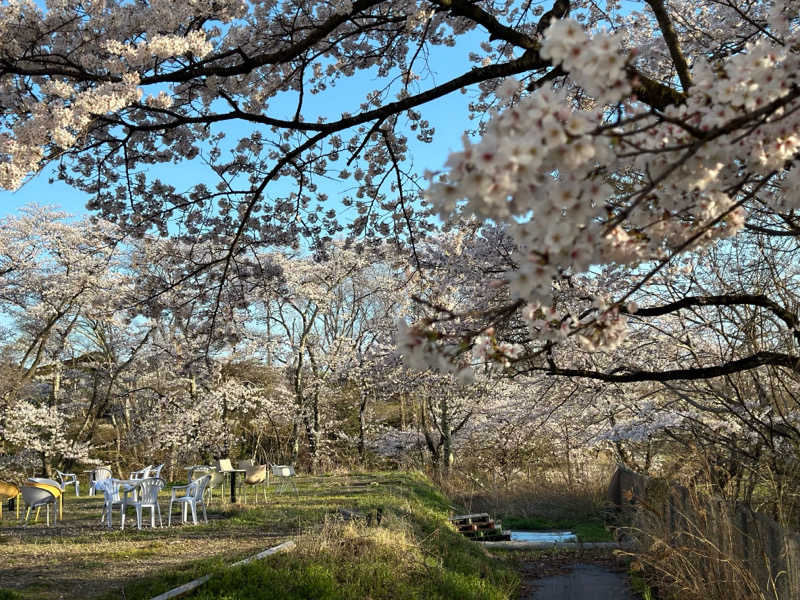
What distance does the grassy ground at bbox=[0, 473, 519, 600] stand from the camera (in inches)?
189

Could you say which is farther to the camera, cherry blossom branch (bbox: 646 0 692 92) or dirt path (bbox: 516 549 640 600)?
dirt path (bbox: 516 549 640 600)

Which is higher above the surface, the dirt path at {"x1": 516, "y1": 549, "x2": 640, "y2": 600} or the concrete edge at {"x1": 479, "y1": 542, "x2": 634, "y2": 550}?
the concrete edge at {"x1": 479, "y1": 542, "x2": 634, "y2": 550}

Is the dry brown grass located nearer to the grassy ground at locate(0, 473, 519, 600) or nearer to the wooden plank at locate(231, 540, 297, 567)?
the grassy ground at locate(0, 473, 519, 600)

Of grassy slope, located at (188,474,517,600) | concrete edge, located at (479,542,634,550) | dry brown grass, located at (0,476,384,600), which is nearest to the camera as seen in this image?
grassy slope, located at (188,474,517,600)

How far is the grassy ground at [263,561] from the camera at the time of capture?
4793 millimetres

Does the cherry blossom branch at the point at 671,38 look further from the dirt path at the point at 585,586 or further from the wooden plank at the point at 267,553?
the dirt path at the point at 585,586

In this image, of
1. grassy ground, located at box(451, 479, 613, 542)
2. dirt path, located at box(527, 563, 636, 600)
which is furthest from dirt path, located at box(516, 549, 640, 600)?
grassy ground, located at box(451, 479, 613, 542)

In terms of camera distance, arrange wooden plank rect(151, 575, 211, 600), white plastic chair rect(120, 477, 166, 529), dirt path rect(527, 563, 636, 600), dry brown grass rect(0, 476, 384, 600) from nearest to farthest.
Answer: wooden plank rect(151, 575, 211, 600) < dry brown grass rect(0, 476, 384, 600) < dirt path rect(527, 563, 636, 600) < white plastic chair rect(120, 477, 166, 529)

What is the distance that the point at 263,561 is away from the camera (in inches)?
208

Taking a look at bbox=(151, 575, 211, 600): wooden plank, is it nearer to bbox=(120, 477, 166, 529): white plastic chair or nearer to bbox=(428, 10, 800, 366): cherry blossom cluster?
bbox=(120, 477, 166, 529): white plastic chair

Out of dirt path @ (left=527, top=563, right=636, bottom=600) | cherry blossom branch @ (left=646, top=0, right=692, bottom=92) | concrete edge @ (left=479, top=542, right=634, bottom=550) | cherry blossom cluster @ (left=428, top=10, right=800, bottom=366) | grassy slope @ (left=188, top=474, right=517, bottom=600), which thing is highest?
cherry blossom branch @ (left=646, top=0, right=692, bottom=92)

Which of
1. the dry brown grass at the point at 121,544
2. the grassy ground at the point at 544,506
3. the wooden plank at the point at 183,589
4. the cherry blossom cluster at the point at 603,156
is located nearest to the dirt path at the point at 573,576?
the grassy ground at the point at 544,506

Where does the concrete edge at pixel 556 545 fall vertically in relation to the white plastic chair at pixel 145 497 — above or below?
below

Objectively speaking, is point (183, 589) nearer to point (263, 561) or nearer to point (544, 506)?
point (263, 561)
